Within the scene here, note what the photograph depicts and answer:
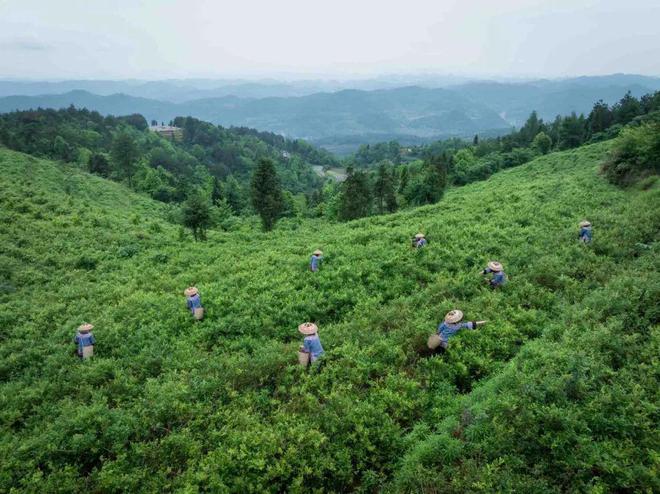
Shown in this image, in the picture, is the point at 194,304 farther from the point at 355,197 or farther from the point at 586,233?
the point at 355,197

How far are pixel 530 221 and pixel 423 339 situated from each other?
36.1 ft

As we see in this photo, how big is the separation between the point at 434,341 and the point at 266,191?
86.6ft

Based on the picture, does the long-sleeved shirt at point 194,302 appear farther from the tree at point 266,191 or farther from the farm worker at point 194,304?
the tree at point 266,191

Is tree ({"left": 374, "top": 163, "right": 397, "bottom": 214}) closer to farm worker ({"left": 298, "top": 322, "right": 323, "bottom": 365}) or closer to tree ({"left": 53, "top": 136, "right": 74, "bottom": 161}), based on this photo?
farm worker ({"left": 298, "top": 322, "right": 323, "bottom": 365})

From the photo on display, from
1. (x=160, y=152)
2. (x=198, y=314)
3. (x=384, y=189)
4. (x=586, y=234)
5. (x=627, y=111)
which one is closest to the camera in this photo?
(x=198, y=314)

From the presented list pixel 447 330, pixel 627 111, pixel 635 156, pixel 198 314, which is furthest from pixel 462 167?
pixel 198 314

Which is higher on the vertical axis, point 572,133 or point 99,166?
point 572,133

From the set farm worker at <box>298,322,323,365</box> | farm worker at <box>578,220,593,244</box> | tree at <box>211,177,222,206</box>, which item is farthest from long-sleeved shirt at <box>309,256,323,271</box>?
tree at <box>211,177,222,206</box>

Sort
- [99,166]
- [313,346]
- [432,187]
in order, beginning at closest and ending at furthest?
[313,346]
[432,187]
[99,166]

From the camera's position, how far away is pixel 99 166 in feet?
210

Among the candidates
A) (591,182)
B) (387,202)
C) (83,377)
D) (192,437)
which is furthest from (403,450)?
(387,202)

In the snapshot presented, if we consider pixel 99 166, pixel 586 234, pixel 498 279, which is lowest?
pixel 498 279

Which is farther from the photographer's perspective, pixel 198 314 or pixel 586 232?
A: pixel 586 232

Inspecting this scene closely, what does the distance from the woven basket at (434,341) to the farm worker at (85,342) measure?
912 cm
